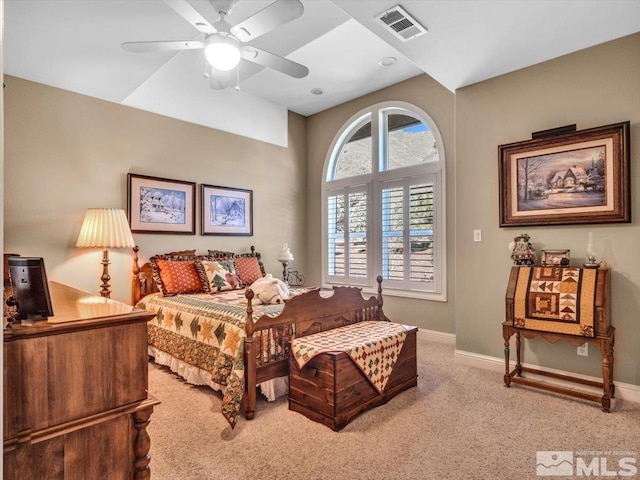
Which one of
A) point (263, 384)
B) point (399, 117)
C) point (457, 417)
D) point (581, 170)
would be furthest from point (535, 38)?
point (263, 384)

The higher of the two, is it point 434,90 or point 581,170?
point 434,90

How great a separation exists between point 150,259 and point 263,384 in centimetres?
220

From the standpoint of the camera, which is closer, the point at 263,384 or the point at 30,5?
the point at 30,5

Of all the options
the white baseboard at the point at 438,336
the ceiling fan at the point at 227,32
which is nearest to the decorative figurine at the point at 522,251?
the white baseboard at the point at 438,336

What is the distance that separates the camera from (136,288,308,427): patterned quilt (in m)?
2.45

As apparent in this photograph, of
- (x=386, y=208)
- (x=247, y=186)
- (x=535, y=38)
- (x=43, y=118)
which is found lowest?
(x=386, y=208)

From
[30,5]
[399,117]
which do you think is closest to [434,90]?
[399,117]

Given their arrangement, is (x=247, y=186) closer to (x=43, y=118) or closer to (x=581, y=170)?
(x=43, y=118)

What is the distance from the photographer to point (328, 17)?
3.11m

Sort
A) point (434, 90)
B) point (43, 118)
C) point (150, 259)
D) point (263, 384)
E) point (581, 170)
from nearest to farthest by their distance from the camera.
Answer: point (263, 384) → point (581, 170) → point (43, 118) → point (150, 259) → point (434, 90)

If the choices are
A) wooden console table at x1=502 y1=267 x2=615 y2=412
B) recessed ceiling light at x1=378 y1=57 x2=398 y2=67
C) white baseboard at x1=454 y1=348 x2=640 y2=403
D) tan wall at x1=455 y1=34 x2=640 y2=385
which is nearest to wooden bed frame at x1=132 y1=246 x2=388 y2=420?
white baseboard at x1=454 y1=348 x2=640 y2=403

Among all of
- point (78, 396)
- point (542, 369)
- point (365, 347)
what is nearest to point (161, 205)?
point (365, 347)

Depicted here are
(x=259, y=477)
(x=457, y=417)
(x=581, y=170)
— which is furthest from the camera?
(x=581, y=170)

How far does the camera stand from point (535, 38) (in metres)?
2.73
